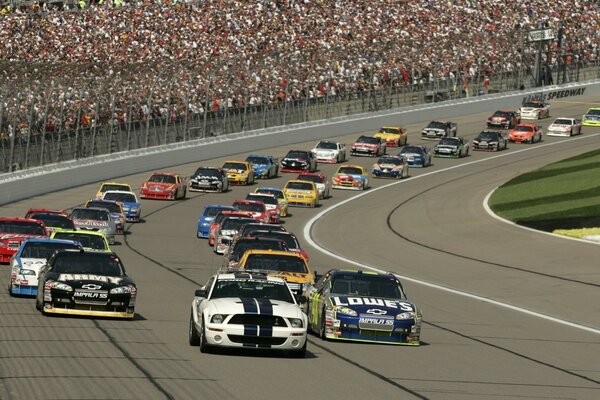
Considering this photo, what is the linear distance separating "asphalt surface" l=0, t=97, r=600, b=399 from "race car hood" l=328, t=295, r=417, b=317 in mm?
623

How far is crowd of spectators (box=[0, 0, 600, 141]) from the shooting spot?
62500 millimetres

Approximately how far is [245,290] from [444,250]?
24.5 meters

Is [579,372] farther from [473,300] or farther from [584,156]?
[584,156]

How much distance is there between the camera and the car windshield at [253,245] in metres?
31.2

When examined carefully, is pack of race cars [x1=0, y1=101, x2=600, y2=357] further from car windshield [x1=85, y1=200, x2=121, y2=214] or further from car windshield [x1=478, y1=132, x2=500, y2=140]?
car windshield [x1=478, y1=132, x2=500, y2=140]

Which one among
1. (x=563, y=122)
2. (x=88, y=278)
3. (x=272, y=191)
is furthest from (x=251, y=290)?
(x=563, y=122)

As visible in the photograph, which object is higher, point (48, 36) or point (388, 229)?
point (48, 36)

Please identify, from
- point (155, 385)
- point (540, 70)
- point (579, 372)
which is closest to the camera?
point (155, 385)

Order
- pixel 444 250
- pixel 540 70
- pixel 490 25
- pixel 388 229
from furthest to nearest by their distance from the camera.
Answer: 1. pixel 540 70
2. pixel 490 25
3. pixel 388 229
4. pixel 444 250

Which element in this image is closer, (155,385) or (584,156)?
(155,385)

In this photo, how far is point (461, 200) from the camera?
197ft

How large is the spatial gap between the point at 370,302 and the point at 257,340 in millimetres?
3419

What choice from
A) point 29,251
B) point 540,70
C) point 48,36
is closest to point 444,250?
point 29,251

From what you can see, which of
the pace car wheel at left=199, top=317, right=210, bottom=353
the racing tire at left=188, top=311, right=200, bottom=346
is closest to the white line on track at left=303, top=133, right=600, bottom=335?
the racing tire at left=188, top=311, right=200, bottom=346
